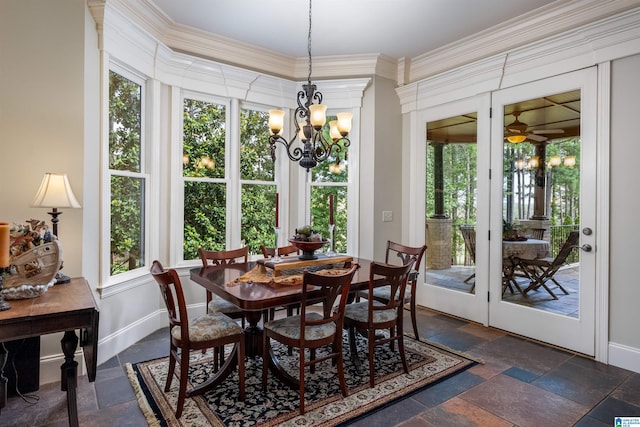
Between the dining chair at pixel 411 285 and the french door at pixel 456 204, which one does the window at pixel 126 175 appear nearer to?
the dining chair at pixel 411 285

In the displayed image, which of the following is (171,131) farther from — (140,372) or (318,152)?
(140,372)

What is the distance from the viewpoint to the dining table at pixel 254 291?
211 cm

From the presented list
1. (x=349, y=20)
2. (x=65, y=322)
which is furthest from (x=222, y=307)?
(x=349, y=20)

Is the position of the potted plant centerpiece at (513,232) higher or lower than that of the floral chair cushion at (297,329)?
higher

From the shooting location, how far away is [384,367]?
9.16ft

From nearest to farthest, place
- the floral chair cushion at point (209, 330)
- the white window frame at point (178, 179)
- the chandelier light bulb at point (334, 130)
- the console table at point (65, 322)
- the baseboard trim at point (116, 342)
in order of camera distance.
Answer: the console table at point (65, 322)
the floral chair cushion at point (209, 330)
the baseboard trim at point (116, 342)
the chandelier light bulb at point (334, 130)
the white window frame at point (178, 179)

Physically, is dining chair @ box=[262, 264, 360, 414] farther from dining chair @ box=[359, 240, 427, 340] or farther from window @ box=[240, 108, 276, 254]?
window @ box=[240, 108, 276, 254]

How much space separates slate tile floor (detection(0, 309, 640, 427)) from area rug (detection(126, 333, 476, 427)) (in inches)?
3.4

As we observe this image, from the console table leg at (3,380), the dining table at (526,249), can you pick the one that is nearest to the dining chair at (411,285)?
the dining table at (526,249)

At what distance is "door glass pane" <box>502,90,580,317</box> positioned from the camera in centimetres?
314

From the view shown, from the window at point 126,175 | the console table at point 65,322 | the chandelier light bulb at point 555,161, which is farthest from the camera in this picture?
the chandelier light bulb at point 555,161

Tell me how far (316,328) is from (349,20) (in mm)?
2804

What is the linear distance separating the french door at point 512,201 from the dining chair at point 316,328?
2.09 m

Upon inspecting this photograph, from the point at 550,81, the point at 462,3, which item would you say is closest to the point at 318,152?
the point at 462,3
